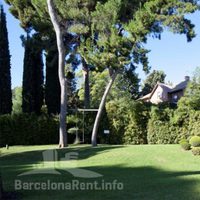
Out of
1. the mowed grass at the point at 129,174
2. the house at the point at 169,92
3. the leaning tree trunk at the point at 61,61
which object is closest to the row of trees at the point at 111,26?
the leaning tree trunk at the point at 61,61

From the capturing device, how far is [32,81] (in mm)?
28531

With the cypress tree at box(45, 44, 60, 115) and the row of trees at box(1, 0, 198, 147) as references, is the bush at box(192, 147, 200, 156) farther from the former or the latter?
the cypress tree at box(45, 44, 60, 115)

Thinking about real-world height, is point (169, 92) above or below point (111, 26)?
below

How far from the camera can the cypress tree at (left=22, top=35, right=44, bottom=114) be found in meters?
28.1

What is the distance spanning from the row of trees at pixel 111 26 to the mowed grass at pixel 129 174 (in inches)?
226

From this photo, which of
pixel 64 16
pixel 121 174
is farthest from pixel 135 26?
pixel 121 174

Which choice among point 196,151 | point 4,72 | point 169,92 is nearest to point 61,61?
point 4,72

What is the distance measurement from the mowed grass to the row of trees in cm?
575

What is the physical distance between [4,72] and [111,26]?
983 cm

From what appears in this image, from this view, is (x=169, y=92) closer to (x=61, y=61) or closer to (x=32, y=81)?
(x=32, y=81)

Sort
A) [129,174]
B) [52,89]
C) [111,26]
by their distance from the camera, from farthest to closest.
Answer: [52,89]
[111,26]
[129,174]

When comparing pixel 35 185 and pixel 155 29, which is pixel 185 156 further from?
pixel 155 29

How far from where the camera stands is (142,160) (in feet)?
44.6

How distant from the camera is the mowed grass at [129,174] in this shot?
7.35 metres
